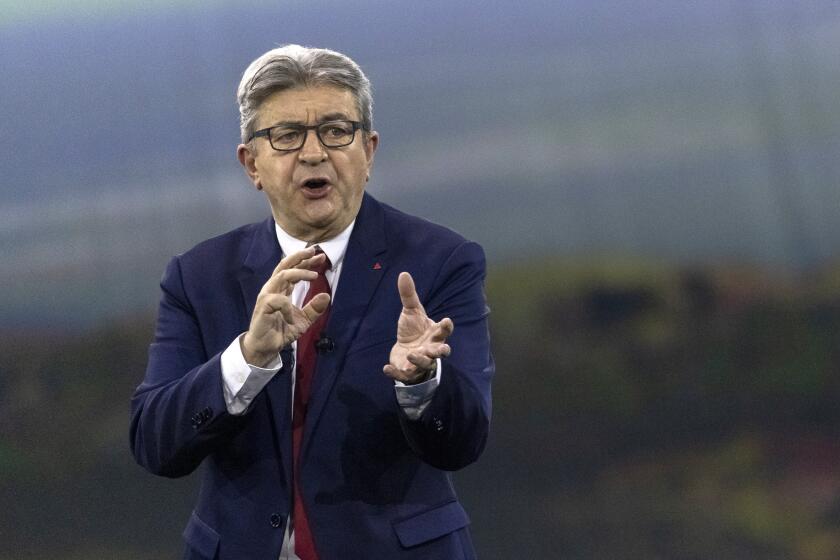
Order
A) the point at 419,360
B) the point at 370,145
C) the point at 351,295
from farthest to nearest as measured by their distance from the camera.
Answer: the point at 370,145 < the point at 351,295 < the point at 419,360

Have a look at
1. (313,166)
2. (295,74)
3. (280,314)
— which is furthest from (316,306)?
(295,74)

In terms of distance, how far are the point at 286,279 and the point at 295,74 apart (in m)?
0.35

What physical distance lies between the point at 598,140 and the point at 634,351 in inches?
23.9

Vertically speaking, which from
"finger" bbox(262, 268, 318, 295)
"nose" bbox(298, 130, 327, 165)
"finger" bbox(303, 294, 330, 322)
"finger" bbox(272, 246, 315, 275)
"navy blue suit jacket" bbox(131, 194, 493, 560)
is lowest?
"navy blue suit jacket" bbox(131, 194, 493, 560)

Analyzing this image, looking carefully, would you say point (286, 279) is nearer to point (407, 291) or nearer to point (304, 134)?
point (407, 291)

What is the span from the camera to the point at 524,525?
3033mm

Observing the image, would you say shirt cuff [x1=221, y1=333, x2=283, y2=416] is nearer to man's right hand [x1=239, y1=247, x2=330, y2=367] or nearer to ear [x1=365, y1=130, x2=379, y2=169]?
man's right hand [x1=239, y1=247, x2=330, y2=367]

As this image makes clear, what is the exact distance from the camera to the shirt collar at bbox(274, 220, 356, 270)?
1.57 metres

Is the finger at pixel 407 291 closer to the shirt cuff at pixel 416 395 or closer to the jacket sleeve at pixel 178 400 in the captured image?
the shirt cuff at pixel 416 395

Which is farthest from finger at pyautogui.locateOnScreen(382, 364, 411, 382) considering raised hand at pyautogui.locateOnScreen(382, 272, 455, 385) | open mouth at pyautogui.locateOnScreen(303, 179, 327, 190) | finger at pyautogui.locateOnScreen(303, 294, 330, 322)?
open mouth at pyautogui.locateOnScreen(303, 179, 327, 190)

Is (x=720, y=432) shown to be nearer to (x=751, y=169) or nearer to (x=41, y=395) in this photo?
(x=751, y=169)

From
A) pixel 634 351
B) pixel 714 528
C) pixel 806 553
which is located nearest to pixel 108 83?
pixel 634 351

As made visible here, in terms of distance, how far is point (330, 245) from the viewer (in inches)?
62.2

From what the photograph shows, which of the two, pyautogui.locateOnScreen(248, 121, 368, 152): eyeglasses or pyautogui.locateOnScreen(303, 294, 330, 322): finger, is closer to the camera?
pyautogui.locateOnScreen(303, 294, 330, 322): finger
